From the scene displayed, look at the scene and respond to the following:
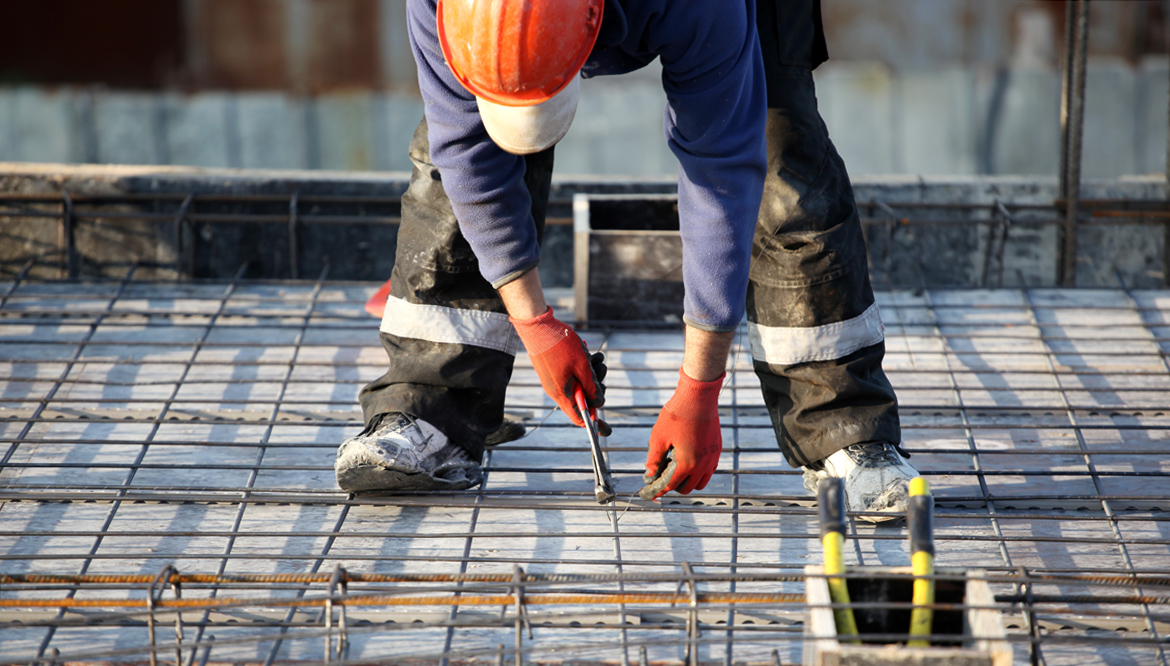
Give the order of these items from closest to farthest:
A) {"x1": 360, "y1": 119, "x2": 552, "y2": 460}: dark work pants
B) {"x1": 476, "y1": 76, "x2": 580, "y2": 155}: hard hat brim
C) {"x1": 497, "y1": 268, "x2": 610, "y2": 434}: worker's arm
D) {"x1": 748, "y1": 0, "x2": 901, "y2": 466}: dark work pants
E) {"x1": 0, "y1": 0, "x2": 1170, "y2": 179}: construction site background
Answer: {"x1": 476, "y1": 76, "x2": 580, "y2": 155}: hard hat brim
{"x1": 497, "y1": 268, "x2": 610, "y2": 434}: worker's arm
{"x1": 748, "y1": 0, "x2": 901, "y2": 466}: dark work pants
{"x1": 360, "y1": 119, "x2": 552, "y2": 460}: dark work pants
{"x1": 0, "y1": 0, "x2": 1170, "y2": 179}: construction site background

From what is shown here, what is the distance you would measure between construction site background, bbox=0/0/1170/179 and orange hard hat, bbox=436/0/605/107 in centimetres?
541

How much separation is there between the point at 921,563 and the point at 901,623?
132 mm

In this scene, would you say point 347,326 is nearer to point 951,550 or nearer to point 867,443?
point 867,443

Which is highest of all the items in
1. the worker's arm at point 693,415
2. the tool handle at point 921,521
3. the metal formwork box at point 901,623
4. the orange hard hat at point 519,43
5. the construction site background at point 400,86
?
the construction site background at point 400,86

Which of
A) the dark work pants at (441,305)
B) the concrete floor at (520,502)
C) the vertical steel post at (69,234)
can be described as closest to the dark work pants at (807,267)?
the concrete floor at (520,502)

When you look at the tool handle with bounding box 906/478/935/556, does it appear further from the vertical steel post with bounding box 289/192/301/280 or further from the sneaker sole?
the vertical steel post with bounding box 289/192/301/280

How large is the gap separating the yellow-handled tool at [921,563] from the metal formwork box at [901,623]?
2 centimetres

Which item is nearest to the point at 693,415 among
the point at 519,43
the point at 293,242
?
the point at 519,43

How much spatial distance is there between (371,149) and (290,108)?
0.66 m

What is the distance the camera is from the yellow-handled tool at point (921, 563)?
143cm

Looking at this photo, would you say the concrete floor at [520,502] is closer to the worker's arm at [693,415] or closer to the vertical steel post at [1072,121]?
the worker's arm at [693,415]

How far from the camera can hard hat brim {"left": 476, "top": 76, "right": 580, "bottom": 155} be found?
6.12 ft

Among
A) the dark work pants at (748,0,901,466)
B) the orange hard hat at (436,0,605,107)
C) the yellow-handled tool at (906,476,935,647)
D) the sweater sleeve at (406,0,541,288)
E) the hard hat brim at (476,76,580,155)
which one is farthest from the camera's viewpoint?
the dark work pants at (748,0,901,466)

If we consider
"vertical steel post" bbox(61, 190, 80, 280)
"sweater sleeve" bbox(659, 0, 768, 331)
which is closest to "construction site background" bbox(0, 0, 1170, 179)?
"vertical steel post" bbox(61, 190, 80, 280)
